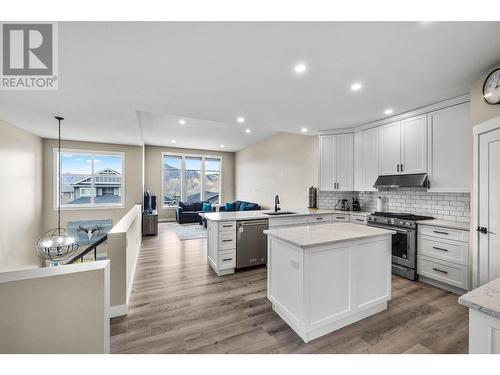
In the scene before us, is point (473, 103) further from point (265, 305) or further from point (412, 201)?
point (265, 305)

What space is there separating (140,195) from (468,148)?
7.47 m

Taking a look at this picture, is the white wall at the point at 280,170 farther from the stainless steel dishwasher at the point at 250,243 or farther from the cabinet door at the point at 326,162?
the stainless steel dishwasher at the point at 250,243

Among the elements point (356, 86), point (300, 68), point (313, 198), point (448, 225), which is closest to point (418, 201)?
point (448, 225)

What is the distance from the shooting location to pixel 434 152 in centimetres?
302

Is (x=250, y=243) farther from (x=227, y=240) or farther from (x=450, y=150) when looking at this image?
(x=450, y=150)

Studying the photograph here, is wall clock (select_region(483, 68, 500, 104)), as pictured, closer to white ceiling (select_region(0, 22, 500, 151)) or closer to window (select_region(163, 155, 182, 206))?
white ceiling (select_region(0, 22, 500, 151))

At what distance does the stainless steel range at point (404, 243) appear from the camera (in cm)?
300

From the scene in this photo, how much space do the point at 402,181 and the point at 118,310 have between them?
4211mm

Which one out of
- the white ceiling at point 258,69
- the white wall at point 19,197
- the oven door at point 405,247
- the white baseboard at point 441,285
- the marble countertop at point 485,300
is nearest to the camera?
the marble countertop at point 485,300

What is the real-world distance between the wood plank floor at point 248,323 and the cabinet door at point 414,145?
5.66ft

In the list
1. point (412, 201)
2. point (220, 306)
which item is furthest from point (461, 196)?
point (220, 306)

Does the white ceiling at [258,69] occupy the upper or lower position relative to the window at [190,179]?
upper

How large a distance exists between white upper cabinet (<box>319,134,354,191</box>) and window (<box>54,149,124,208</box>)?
5.83 meters

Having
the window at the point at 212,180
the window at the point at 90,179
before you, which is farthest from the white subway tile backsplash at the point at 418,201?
the window at the point at 90,179
